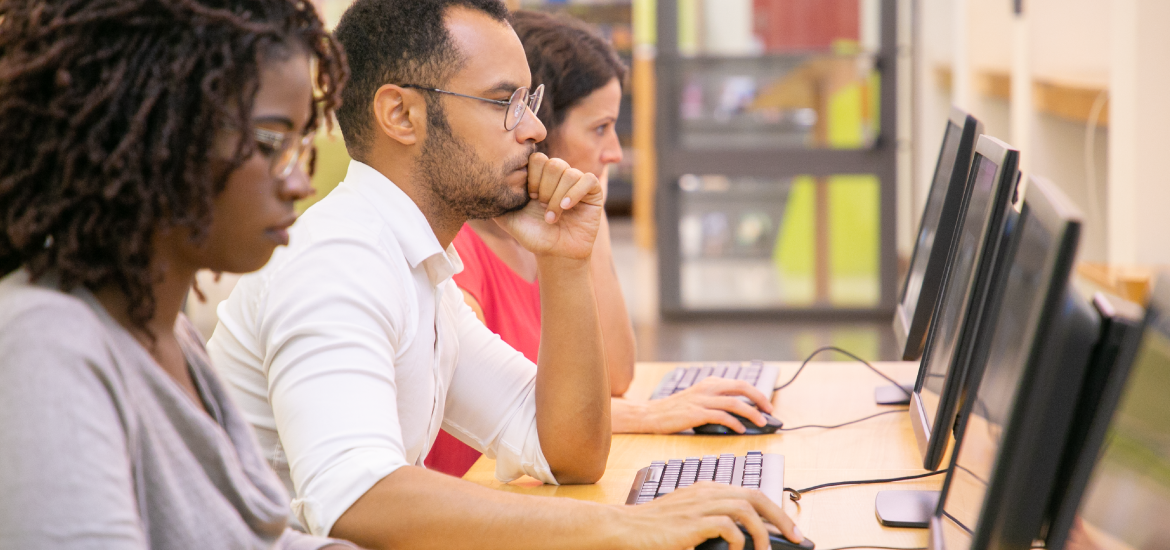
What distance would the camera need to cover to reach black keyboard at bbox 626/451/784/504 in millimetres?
1228

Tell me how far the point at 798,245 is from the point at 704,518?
4266 mm

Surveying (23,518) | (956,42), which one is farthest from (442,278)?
(956,42)

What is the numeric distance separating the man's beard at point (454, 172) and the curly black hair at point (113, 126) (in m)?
0.52

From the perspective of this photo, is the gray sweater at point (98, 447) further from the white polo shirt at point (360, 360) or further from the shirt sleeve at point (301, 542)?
the white polo shirt at point (360, 360)

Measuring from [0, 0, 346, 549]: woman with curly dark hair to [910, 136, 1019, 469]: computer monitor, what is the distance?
0.65 m

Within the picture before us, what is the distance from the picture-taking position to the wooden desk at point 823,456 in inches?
46.4

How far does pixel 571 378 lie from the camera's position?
1401mm

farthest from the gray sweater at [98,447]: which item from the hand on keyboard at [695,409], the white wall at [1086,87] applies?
the white wall at [1086,87]

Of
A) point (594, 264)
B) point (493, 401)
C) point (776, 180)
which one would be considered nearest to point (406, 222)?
point (493, 401)

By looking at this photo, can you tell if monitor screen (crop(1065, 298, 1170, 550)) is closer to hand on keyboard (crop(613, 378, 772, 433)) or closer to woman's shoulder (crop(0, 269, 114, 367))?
woman's shoulder (crop(0, 269, 114, 367))

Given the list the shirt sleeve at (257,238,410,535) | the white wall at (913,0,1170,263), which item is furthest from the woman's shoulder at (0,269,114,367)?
the white wall at (913,0,1170,263)

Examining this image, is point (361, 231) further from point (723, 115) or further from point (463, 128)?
point (723, 115)

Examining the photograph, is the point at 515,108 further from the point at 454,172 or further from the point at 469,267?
the point at 469,267

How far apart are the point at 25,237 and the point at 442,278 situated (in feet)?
2.03
